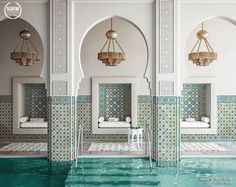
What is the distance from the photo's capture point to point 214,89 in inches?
248

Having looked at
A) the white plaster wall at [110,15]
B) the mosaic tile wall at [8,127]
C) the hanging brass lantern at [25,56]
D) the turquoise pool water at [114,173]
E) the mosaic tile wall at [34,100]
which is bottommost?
the turquoise pool water at [114,173]

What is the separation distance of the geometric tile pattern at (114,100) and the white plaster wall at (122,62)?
0.31 metres

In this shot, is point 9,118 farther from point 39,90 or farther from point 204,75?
point 204,75

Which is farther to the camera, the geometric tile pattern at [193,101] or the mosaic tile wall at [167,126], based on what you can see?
the geometric tile pattern at [193,101]

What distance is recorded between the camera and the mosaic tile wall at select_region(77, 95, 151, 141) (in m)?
6.30

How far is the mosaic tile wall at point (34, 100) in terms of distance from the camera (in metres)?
6.69

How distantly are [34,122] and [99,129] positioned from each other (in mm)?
1213

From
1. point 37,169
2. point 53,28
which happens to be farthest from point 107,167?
point 53,28

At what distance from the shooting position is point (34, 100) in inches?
264

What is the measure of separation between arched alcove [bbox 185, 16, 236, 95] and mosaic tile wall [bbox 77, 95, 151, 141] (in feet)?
3.45

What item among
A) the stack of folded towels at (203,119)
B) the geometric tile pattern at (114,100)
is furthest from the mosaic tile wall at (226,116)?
the geometric tile pattern at (114,100)

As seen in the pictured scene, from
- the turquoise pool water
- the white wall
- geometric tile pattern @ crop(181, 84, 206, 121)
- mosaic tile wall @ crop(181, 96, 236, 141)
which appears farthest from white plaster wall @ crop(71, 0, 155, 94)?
mosaic tile wall @ crop(181, 96, 236, 141)

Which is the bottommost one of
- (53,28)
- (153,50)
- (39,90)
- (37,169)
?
(37,169)

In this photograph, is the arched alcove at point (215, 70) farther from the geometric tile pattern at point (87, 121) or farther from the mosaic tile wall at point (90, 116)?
the geometric tile pattern at point (87, 121)
